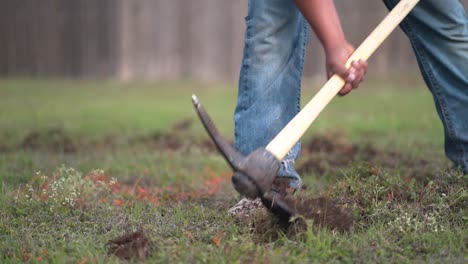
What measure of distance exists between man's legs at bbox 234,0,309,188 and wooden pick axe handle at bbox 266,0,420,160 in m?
0.38

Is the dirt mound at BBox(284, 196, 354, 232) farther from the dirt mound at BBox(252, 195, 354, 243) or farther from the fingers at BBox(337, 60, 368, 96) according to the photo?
the fingers at BBox(337, 60, 368, 96)

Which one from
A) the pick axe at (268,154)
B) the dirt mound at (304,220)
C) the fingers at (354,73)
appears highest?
the fingers at (354,73)

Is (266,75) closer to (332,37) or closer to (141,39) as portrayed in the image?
(332,37)

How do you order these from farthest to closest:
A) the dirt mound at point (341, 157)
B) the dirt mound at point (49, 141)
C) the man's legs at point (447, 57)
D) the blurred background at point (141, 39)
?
1. the blurred background at point (141, 39)
2. the dirt mound at point (49, 141)
3. the dirt mound at point (341, 157)
4. the man's legs at point (447, 57)

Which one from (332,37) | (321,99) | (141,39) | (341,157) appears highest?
(332,37)

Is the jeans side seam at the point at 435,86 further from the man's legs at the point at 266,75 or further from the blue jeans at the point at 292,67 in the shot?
the man's legs at the point at 266,75

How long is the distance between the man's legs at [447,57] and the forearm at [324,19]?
26.0 inches

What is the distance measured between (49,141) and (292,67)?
307 centimetres

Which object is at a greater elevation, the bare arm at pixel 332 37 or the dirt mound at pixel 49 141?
the bare arm at pixel 332 37

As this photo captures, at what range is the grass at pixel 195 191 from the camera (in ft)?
7.72

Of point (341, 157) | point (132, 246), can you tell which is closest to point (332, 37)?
point (132, 246)

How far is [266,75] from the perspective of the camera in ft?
10.0

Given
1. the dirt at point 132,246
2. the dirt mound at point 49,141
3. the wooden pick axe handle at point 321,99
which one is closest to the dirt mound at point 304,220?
the wooden pick axe handle at point 321,99

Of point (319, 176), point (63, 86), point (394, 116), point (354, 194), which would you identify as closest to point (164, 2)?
point (63, 86)
